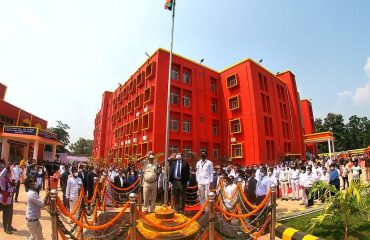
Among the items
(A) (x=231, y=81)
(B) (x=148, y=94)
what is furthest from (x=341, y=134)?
(B) (x=148, y=94)

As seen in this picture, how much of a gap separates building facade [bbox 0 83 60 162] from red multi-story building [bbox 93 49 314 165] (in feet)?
30.8

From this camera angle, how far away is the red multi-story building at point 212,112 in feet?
80.8

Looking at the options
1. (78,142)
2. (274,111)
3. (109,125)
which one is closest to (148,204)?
(274,111)

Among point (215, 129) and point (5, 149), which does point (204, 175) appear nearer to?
point (215, 129)

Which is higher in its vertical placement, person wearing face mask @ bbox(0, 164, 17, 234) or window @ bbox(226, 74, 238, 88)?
window @ bbox(226, 74, 238, 88)

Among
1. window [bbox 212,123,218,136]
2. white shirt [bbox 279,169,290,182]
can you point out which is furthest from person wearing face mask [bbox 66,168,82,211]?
window [bbox 212,123,218,136]

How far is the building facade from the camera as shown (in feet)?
80.6

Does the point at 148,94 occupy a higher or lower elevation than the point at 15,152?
higher

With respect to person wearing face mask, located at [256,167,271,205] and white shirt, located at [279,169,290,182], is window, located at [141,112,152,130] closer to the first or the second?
white shirt, located at [279,169,290,182]

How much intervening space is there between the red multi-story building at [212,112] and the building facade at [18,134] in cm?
939

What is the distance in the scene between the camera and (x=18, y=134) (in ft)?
80.6

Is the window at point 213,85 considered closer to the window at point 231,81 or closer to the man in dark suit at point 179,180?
the window at point 231,81

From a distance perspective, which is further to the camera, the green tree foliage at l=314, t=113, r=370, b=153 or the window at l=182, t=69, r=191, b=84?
the green tree foliage at l=314, t=113, r=370, b=153

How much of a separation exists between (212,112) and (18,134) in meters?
19.5
